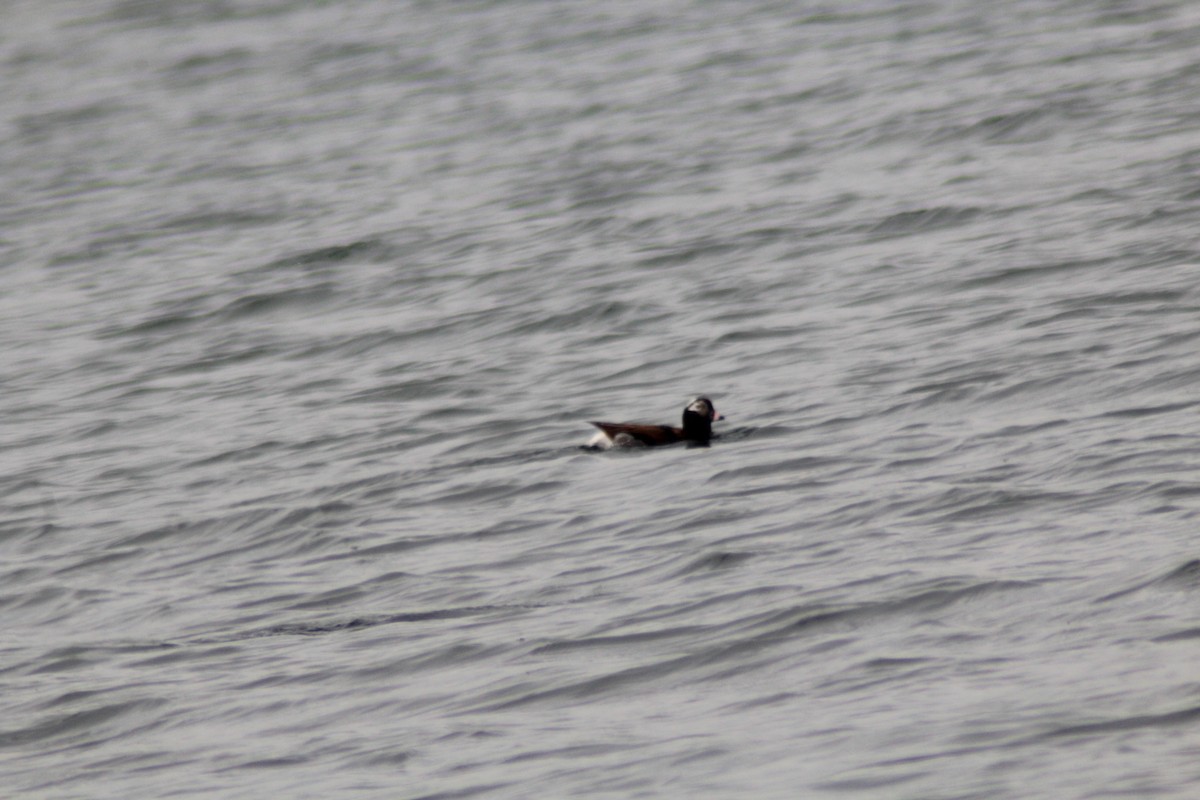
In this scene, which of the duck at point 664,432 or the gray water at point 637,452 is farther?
the duck at point 664,432

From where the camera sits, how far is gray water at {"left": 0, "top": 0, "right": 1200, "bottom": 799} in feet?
24.9

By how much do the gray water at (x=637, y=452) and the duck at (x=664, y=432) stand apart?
113 millimetres

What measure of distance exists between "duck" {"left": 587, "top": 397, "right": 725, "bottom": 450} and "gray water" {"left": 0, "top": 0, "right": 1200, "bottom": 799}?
113 millimetres

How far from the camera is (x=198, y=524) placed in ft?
37.9

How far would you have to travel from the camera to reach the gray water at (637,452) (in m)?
7.60

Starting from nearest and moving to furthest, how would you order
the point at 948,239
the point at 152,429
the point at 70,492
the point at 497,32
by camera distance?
the point at 70,492 < the point at 152,429 < the point at 948,239 < the point at 497,32

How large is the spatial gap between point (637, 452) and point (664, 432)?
0.22m

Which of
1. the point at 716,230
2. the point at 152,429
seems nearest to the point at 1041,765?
the point at 152,429

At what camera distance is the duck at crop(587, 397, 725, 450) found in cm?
1208

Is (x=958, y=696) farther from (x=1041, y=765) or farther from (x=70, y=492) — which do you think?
(x=70, y=492)

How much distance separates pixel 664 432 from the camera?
12148 mm

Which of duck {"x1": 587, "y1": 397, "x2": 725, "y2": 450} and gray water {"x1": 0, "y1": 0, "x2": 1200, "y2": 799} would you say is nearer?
gray water {"x1": 0, "y1": 0, "x2": 1200, "y2": 799}

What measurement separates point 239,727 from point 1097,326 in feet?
24.7

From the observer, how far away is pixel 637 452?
1209 centimetres
